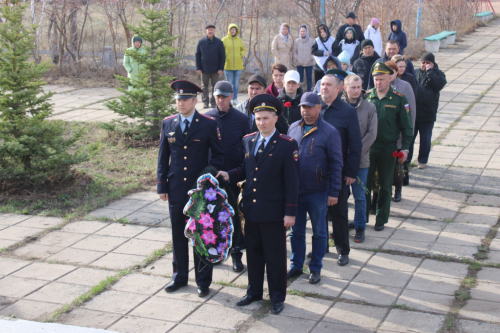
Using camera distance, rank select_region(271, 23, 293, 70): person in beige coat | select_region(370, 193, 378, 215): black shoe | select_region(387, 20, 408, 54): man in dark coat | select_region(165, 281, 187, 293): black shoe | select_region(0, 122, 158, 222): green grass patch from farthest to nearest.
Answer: select_region(387, 20, 408, 54): man in dark coat → select_region(271, 23, 293, 70): person in beige coat → select_region(0, 122, 158, 222): green grass patch → select_region(370, 193, 378, 215): black shoe → select_region(165, 281, 187, 293): black shoe

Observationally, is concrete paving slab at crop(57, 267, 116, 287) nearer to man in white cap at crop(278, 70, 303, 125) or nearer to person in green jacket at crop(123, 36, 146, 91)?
man in white cap at crop(278, 70, 303, 125)

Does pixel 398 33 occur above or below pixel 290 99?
above

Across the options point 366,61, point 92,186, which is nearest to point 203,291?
point 92,186

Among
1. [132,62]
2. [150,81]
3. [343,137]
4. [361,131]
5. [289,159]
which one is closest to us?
[289,159]

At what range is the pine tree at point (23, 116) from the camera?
788 cm

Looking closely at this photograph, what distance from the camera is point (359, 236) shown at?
6441 millimetres

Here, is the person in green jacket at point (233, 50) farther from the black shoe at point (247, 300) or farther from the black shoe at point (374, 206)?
the black shoe at point (247, 300)

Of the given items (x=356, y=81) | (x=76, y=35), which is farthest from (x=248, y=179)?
(x=76, y=35)

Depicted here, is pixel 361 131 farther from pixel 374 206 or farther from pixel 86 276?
pixel 86 276

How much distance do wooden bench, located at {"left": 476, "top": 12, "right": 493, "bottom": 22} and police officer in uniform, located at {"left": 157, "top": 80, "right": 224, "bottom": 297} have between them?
24982 millimetres

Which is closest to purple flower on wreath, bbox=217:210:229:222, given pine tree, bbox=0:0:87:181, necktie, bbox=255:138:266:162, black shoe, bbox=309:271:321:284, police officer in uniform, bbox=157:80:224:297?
police officer in uniform, bbox=157:80:224:297

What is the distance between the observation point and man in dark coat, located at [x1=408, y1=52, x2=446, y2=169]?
8.58 metres

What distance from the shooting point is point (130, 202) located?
7.97m

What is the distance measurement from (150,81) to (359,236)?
18.7 feet
